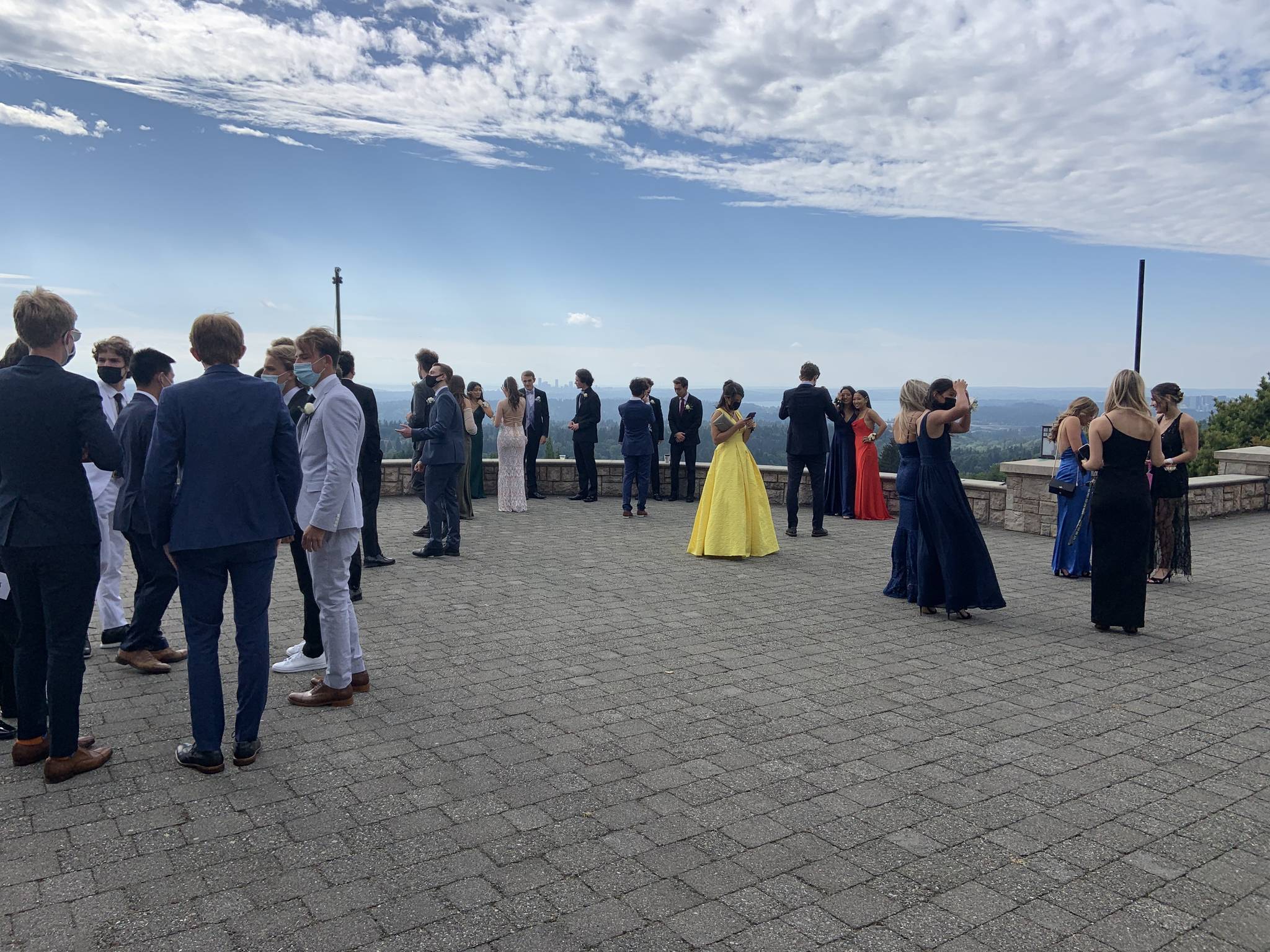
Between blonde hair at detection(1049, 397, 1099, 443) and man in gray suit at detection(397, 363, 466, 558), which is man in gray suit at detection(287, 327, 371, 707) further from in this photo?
blonde hair at detection(1049, 397, 1099, 443)

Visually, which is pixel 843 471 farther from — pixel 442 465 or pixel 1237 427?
pixel 1237 427

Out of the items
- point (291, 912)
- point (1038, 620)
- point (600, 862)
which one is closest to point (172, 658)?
point (291, 912)

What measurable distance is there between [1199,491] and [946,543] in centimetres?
800

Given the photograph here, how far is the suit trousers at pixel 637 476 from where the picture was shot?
45.1 feet

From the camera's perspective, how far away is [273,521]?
14.5 feet

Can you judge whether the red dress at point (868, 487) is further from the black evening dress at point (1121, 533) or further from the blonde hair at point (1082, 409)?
the black evening dress at point (1121, 533)

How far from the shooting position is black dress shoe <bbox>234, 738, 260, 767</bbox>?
4.42 metres

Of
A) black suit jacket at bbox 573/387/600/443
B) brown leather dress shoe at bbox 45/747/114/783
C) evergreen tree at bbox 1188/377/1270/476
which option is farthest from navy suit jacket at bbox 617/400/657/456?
evergreen tree at bbox 1188/377/1270/476

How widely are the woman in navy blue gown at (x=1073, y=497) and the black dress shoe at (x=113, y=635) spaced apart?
26.2 feet

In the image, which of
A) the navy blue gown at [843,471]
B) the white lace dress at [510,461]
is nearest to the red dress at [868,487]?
the navy blue gown at [843,471]

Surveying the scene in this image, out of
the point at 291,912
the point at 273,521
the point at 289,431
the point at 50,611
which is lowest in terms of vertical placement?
the point at 291,912

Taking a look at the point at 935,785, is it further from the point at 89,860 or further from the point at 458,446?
the point at 458,446

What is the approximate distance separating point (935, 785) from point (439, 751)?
2.28 metres

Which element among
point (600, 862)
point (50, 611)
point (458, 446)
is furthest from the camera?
point (458, 446)
